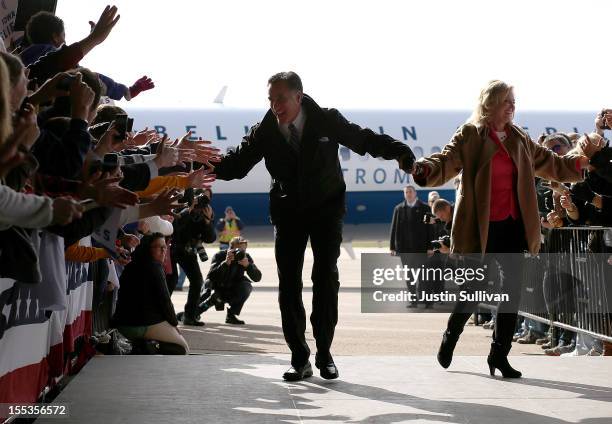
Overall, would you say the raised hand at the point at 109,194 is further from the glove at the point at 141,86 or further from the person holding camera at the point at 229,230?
the person holding camera at the point at 229,230

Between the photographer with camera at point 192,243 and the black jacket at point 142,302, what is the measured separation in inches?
170

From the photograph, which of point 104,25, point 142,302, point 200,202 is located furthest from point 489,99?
point 200,202

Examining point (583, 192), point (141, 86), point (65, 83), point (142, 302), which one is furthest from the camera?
point (142, 302)

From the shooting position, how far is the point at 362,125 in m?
26.5

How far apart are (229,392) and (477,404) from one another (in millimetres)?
1371

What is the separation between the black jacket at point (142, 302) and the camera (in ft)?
29.0

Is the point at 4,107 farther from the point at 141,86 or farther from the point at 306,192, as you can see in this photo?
the point at 141,86

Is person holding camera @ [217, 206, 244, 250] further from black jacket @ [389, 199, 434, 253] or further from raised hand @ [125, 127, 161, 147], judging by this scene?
raised hand @ [125, 127, 161, 147]

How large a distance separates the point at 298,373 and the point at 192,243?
6946 millimetres

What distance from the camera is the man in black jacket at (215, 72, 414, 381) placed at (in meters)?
6.89

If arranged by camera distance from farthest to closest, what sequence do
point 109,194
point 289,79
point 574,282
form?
point 574,282 < point 289,79 < point 109,194

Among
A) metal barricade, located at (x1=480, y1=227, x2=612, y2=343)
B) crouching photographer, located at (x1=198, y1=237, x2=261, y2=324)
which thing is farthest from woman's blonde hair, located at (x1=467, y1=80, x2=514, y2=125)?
crouching photographer, located at (x1=198, y1=237, x2=261, y2=324)

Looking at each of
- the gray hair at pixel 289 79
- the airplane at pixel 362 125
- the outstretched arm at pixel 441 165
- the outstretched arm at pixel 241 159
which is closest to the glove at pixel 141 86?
the outstretched arm at pixel 241 159

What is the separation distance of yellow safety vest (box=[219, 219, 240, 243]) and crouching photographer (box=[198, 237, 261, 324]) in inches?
145
